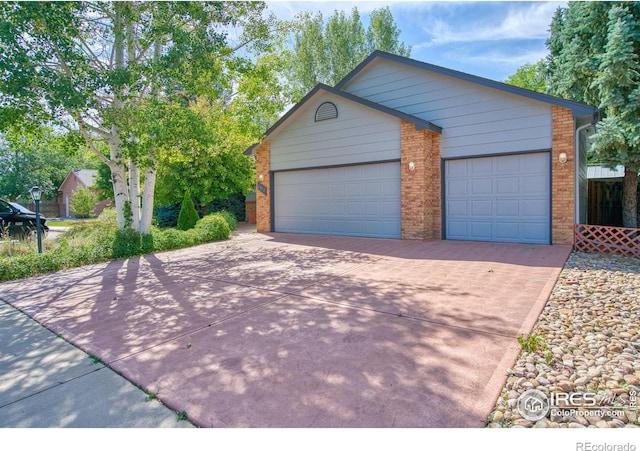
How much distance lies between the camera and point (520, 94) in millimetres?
8883

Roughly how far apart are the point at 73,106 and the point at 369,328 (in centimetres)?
700

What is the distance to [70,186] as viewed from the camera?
37781mm

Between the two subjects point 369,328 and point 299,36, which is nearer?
point 369,328

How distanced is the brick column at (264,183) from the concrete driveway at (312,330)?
6101 mm

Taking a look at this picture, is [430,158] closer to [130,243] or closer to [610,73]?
[610,73]

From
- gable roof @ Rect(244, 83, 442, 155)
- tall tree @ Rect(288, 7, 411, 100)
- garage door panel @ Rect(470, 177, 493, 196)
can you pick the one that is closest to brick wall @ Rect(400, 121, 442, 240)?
gable roof @ Rect(244, 83, 442, 155)

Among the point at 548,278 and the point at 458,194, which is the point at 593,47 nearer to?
the point at 458,194

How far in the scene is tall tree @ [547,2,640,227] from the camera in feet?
31.5

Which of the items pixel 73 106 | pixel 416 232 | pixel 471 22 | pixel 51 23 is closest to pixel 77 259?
pixel 73 106

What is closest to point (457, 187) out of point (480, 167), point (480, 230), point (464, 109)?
point (480, 167)

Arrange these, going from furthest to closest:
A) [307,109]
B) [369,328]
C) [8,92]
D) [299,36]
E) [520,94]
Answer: [299,36], [307,109], [520,94], [8,92], [369,328]

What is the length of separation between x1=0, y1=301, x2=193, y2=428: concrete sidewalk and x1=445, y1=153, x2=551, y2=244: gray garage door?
9050 mm

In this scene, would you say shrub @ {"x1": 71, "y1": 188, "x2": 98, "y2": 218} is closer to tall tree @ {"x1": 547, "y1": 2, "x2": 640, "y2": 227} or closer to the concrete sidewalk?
the concrete sidewalk

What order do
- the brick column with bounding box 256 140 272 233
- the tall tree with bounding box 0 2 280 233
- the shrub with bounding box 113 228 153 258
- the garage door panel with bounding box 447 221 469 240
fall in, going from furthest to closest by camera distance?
1. the brick column with bounding box 256 140 272 233
2. the garage door panel with bounding box 447 221 469 240
3. the shrub with bounding box 113 228 153 258
4. the tall tree with bounding box 0 2 280 233
